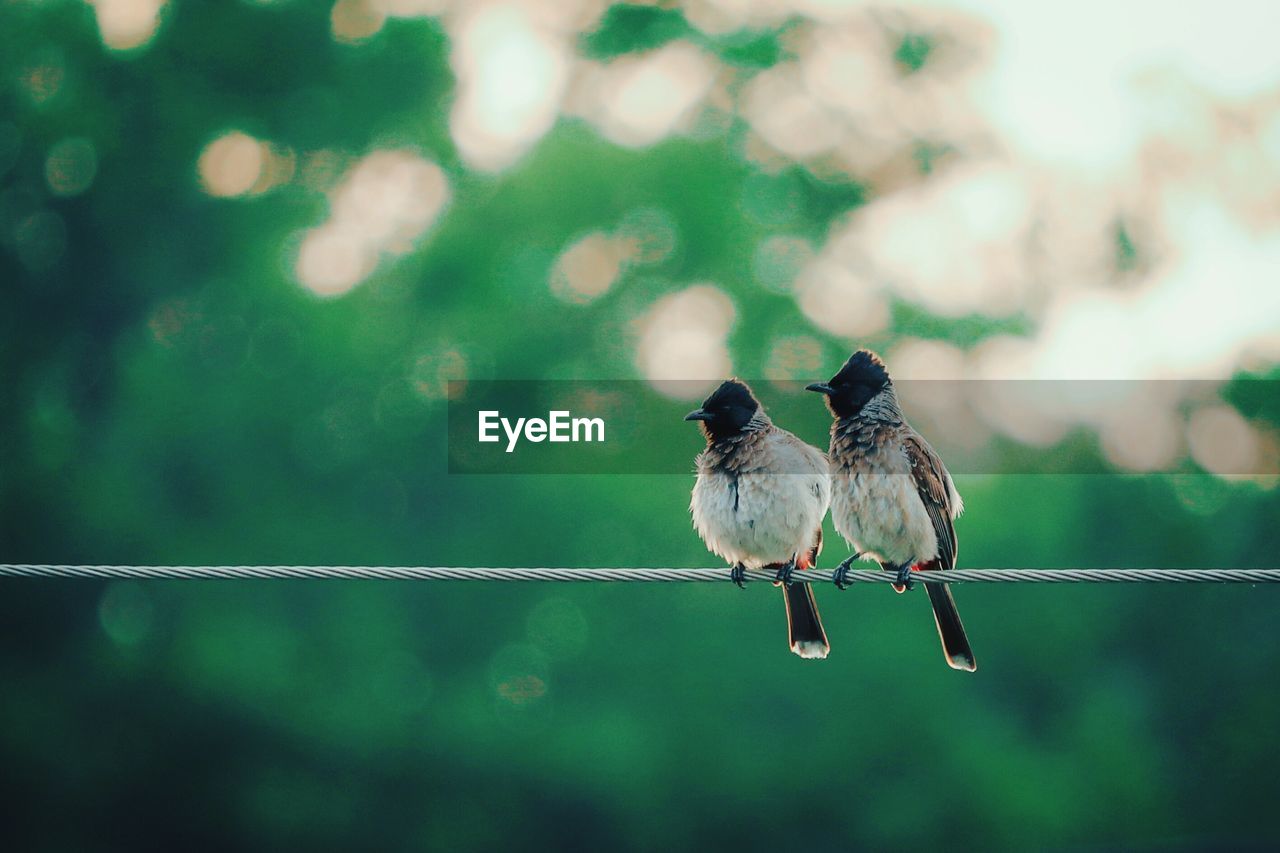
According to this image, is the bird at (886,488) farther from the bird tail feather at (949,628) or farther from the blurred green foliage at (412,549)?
the blurred green foliage at (412,549)

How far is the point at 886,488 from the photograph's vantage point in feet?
20.3

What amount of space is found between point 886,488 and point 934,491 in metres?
0.27

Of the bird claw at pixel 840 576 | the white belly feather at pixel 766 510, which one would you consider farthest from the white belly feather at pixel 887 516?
the bird claw at pixel 840 576

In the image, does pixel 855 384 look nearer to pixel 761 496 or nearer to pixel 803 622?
pixel 761 496

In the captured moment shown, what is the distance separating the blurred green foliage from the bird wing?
8.17 metres

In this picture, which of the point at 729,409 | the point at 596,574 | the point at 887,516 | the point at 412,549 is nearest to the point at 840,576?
the point at 887,516

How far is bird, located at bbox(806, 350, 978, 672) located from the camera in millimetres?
6145

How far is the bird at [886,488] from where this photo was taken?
6.14 m

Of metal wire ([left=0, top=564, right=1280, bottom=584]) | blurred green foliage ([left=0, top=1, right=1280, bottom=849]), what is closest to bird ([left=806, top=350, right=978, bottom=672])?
metal wire ([left=0, top=564, right=1280, bottom=584])

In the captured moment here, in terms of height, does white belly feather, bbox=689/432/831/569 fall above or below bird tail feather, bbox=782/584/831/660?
above

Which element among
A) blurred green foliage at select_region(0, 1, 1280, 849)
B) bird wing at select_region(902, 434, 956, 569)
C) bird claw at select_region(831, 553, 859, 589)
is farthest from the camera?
blurred green foliage at select_region(0, 1, 1280, 849)

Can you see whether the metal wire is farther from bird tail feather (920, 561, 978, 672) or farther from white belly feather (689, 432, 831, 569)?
white belly feather (689, 432, 831, 569)

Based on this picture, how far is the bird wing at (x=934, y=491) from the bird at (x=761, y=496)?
0.48 meters

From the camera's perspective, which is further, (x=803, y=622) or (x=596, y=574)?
(x=803, y=622)
